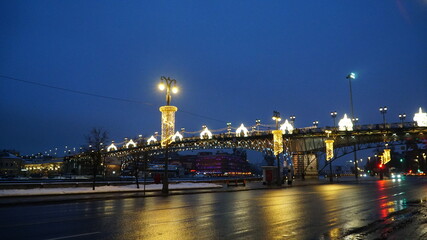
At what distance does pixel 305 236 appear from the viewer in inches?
349

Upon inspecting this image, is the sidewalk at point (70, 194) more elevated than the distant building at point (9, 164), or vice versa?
the distant building at point (9, 164)

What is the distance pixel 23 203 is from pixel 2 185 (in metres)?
12.9

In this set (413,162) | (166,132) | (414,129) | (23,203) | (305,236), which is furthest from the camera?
(413,162)

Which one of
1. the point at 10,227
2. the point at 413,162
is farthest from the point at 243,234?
the point at 413,162

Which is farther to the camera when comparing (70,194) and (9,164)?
(9,164)

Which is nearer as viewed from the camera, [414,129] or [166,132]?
[166,132]

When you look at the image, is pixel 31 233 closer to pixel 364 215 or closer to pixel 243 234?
pixel 243 234

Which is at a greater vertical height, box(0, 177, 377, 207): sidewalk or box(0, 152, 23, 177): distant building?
box(0, 152, 23, 177): distant building

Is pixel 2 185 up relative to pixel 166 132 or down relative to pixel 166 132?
down

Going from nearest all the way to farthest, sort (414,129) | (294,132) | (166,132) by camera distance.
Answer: (166,132)
(414,129)
(294,132)

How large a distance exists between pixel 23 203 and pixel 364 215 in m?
17.6

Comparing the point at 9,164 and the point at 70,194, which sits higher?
the point at 9,164

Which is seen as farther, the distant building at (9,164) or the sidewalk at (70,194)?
the distant building at (9,164)

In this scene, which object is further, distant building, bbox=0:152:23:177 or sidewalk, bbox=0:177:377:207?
distant building, bbox=0:152:23:177
